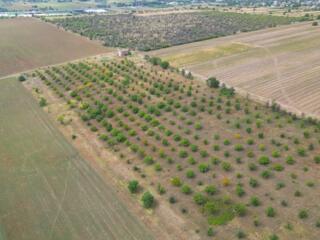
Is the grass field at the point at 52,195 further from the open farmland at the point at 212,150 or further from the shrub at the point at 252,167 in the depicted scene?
the shrub at the point at 252,167

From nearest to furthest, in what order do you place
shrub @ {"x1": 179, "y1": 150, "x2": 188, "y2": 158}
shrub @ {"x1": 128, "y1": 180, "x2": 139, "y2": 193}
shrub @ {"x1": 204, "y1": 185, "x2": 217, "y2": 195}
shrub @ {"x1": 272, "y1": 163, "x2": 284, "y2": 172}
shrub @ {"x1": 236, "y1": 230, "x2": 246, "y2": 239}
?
shrub @ {"x1": 236, "y1": 230, "x2": 246, "y2": 239} → shrub @ {"x1": 204, "y1": 185, "x2": 217, "y2": 195} → shrub @ {"x1": 128, "y1": 180, "x2": 139, "y2": 193} → shrub @ {"x1": 272, "y1": 163, "x2": 284, "y2": 172} → shrub @ {"x1": 179, "y1": 150, "x2": 188, "y2": 158}

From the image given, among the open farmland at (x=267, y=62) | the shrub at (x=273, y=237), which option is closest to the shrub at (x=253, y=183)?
the shrub at (x=273, y=237)

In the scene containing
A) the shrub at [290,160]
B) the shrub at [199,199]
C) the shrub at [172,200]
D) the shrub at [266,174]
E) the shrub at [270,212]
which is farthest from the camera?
the shrub at [290,160]

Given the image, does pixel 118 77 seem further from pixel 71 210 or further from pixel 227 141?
pixel 71 210

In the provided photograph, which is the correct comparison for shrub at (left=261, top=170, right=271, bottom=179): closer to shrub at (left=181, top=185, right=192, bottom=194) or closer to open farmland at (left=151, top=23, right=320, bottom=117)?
shrub at (left=181, top=185, right=192, bottom=194)

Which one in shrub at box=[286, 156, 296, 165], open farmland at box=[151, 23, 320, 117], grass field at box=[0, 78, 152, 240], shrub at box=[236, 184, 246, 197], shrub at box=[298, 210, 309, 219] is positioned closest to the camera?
shrub at box=[298, 210, 309, 219]

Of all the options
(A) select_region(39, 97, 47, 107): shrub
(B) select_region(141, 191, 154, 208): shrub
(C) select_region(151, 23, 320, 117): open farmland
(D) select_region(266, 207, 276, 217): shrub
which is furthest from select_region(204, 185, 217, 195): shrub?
(A) select_region(39, 97, 47, 107): shrub

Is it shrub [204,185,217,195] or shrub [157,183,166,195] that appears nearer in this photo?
shrub [204,185,217,195]
